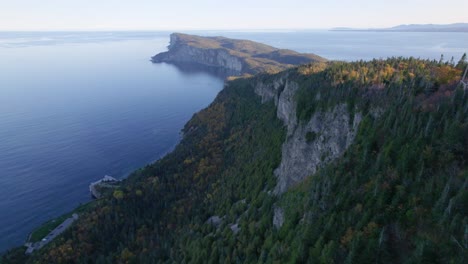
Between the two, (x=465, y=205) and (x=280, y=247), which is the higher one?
(x=465, y=205)

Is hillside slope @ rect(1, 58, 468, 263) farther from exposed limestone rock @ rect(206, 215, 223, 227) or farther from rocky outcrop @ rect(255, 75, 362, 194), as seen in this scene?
exposed limestone rock @ rect(206, 215, 223, 227)

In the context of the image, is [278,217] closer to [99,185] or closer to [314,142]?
[314,142]

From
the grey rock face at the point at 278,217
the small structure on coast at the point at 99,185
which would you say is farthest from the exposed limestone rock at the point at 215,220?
the small structure on coast at the point at 99,185

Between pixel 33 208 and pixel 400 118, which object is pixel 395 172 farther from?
pixel 33 208

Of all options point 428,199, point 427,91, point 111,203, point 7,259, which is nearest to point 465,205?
point 428,199

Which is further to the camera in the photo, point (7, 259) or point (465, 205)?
point (7, 259)

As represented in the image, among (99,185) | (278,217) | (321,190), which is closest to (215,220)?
(278,217)

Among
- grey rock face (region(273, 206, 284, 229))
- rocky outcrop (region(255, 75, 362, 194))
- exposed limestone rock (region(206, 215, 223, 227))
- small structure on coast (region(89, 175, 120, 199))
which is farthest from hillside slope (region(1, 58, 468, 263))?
small structure on coast (region(89, 175, 120, 199))
